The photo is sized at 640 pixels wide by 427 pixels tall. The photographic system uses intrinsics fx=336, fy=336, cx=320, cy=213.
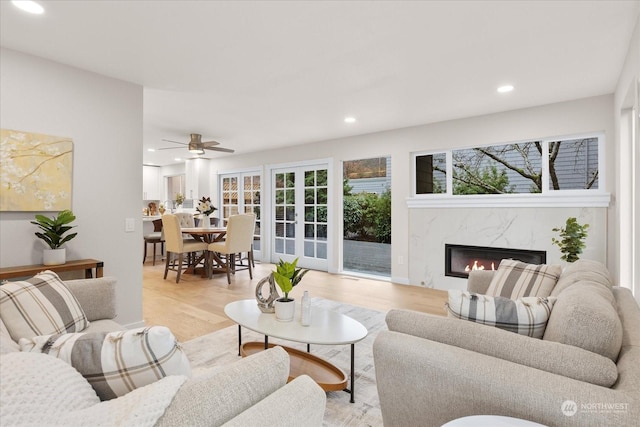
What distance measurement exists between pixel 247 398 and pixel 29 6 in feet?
8.42

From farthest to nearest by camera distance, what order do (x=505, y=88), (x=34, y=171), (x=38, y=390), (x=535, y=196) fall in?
1. (x=535, y=196)
2. (x=505, y=88)
3. (x=34, y=171)
4. (x=38, y=390)

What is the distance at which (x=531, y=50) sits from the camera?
2.55 metres

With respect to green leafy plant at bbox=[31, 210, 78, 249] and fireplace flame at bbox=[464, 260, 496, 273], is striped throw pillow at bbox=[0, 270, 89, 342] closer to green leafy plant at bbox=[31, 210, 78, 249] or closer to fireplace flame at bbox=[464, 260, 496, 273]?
green leafy plant at bbox=[31, 210, 78, 249]

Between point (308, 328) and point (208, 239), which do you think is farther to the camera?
point (208, 239)

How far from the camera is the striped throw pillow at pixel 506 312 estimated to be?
4.21ft

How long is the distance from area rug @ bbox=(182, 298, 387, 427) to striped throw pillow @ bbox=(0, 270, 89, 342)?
0.72 metres

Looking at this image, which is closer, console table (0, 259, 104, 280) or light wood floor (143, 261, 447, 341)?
console table (0, 259, 104, 280)

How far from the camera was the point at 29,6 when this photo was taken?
78.4 inches

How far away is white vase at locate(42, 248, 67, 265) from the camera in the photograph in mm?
2604

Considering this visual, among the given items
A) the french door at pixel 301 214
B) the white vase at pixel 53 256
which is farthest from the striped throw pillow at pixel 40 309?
the french door at pixel 301 214

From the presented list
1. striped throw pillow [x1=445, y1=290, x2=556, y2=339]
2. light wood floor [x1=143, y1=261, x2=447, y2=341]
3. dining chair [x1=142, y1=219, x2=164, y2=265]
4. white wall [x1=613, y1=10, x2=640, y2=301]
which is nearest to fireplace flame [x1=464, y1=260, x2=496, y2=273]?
light wood floor [x1=143, y1=261, x2=447, y2=341]

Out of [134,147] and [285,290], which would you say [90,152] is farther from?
[285,290]

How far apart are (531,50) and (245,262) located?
6031mm

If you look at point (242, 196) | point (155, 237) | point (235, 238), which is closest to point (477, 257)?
point (235, 238)
